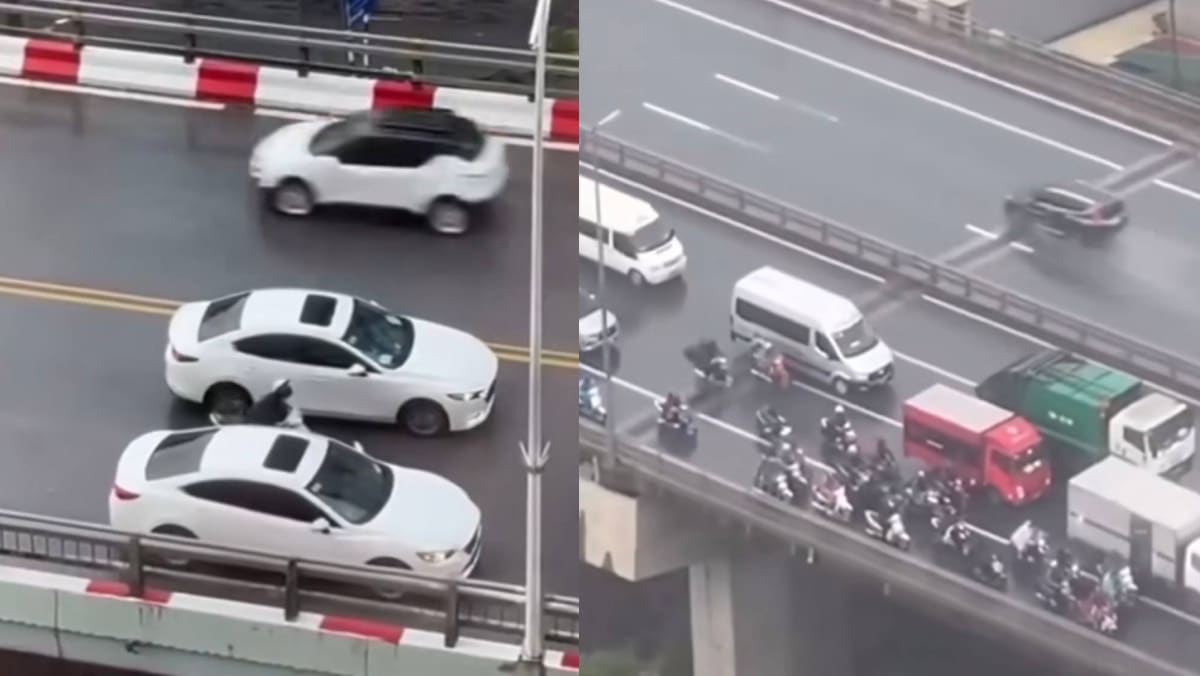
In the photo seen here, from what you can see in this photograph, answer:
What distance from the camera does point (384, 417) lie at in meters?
3.32

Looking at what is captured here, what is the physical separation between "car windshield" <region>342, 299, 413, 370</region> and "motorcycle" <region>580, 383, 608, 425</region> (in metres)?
1.39

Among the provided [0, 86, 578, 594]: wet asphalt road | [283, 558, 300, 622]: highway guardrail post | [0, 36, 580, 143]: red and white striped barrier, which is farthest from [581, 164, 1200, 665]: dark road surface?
[0, 36, 580, 143]: red and white striped barrier

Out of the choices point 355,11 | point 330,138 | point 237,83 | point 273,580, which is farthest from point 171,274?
point 273,580

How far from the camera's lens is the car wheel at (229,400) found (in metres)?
3.34

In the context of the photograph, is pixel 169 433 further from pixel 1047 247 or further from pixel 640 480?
pixel 1047 247

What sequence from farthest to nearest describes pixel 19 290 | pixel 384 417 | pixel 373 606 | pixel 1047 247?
pixel 19 290 < pixel 384 417 < pixel 373 606 < pixel 1047 247

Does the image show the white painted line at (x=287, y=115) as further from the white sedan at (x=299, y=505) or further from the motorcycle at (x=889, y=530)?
the motorcycle at (x=889, y=530)

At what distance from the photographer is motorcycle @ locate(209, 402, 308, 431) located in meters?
3.27

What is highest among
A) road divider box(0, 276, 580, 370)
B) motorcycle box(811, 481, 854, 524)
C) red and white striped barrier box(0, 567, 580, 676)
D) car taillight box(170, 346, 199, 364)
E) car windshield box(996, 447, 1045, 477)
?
car windshield box(996, 447, 1045, 477)

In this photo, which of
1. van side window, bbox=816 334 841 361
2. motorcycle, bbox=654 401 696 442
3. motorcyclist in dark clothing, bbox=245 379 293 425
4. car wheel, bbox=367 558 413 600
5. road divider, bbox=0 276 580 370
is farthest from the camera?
road divider, bbox=0 276 580 370

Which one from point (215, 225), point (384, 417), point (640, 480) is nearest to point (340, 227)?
point (215, 225)

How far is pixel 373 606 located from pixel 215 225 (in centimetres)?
127

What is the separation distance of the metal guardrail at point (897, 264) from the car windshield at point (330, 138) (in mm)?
1923

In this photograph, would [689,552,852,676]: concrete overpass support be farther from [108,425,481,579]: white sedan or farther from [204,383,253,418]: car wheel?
[204,383,253,418]: car wheel
